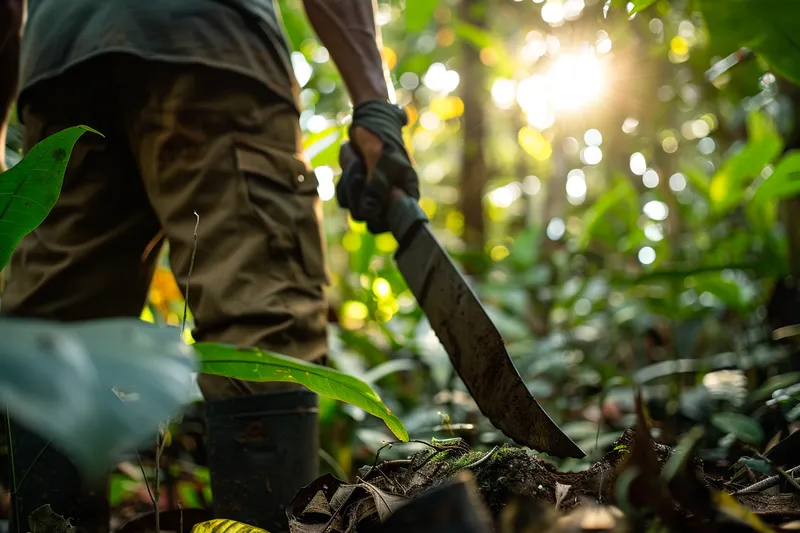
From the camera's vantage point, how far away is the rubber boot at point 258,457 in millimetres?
1349

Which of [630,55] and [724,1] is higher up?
[630,55]

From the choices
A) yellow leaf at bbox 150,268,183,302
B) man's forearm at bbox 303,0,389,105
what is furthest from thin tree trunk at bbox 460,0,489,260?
man's forearm at bbox 303,0,389,105

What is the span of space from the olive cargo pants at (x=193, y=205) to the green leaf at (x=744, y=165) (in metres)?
1.73

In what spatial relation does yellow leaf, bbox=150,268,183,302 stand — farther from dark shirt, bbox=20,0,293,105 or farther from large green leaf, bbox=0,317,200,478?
large green leaf, bbox=0,317,200,478

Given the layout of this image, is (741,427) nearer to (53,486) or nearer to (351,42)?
(351,42)

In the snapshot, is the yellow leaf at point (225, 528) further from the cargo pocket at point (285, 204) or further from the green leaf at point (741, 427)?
the green leaf at point (741, 427)

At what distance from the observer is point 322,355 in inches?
58.1

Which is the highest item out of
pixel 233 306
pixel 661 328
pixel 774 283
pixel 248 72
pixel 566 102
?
pixel 566 102

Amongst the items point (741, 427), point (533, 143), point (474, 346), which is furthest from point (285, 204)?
point (533, 143)

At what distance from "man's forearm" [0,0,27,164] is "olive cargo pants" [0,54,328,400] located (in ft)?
0.40

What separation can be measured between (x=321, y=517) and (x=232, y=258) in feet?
2.10

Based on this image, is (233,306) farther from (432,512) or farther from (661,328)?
(661,328)

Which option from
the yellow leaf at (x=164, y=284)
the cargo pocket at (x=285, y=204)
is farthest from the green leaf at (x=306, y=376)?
the yellow leaf at (x=164, y=284)

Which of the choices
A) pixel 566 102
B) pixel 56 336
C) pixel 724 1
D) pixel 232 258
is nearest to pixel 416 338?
pixel 232 258
